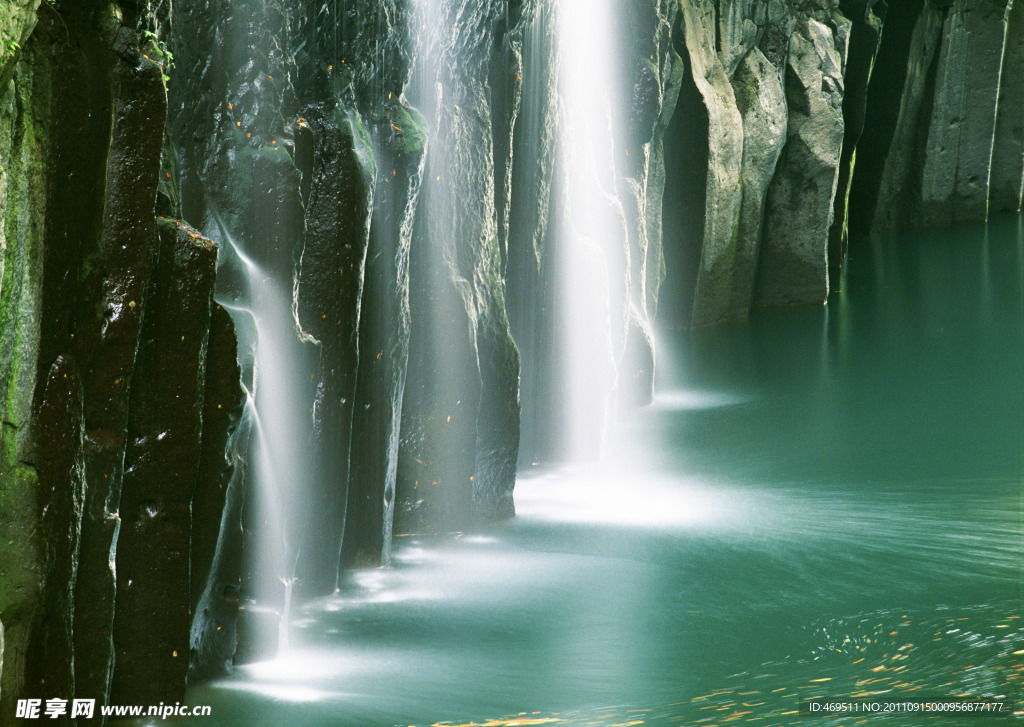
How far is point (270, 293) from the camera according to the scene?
4754 mm

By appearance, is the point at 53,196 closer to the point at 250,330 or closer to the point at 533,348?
the point at 250,330

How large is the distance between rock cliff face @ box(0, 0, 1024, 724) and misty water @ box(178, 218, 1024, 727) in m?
0.36

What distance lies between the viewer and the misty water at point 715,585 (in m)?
4.41

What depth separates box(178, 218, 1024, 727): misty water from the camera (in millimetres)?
4414

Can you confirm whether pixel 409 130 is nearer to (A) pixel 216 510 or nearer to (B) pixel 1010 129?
(A) pixel 216 510

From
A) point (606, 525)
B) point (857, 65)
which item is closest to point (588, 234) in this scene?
point (606, 525)

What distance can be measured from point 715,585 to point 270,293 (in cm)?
260

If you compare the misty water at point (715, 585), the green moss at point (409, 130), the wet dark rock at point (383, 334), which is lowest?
the misty water at point (715, 585)

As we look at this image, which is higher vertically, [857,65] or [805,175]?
[857,65]

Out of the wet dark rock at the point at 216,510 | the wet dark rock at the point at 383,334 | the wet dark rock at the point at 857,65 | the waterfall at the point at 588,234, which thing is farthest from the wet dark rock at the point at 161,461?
the wet dark rock at the point at 857,65

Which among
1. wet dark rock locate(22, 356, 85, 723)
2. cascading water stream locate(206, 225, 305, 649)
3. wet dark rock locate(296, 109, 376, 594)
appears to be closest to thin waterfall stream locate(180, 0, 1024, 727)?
cascading water stream locate(206, 225, 305, 649)

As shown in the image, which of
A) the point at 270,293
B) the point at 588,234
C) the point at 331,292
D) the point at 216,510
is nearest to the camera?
the point at 216,510

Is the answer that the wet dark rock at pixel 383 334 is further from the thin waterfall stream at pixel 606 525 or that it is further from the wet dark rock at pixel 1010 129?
the wet dark rock at pixel 1010 129

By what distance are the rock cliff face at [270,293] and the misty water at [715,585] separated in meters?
0.36
